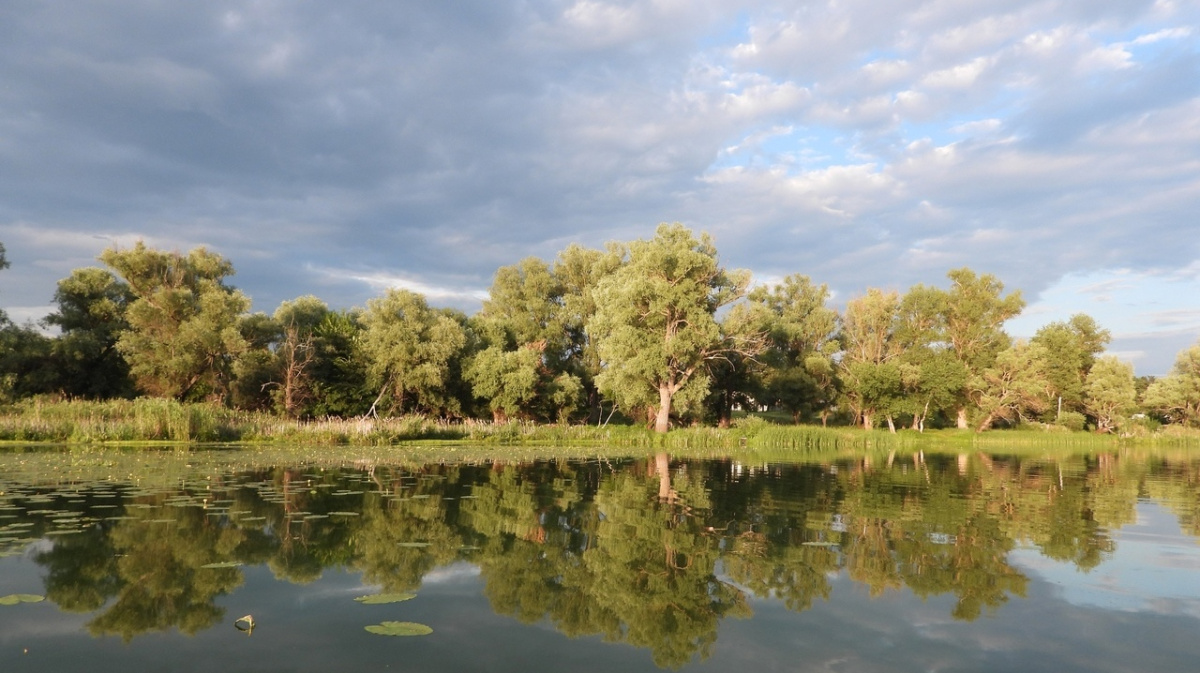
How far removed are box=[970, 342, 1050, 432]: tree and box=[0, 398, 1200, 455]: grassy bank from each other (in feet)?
41.0

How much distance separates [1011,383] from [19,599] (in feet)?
228

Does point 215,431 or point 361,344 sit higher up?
point 361,344

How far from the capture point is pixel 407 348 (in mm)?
44031

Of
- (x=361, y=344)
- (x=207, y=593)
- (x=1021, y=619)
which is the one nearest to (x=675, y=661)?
(x=1021, y=619)

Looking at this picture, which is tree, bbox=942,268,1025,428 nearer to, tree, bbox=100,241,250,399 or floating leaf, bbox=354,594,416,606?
tree, bbox=100,241,250,399

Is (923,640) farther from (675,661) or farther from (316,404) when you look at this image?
(316,404)

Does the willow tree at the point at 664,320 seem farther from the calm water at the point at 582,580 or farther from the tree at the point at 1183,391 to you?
the tree at the point at 1183,391

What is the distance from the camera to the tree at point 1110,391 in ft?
208

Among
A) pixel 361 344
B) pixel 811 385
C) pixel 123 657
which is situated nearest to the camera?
pixel 123 657

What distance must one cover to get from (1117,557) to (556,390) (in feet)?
138

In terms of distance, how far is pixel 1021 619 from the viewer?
670cm

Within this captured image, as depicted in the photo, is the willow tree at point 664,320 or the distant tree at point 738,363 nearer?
the willow tree at point 664,320

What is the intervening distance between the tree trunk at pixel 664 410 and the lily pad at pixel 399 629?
37.5 meters

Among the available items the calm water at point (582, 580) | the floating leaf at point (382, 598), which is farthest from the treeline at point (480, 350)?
the floating leaf at point (382, 598)
